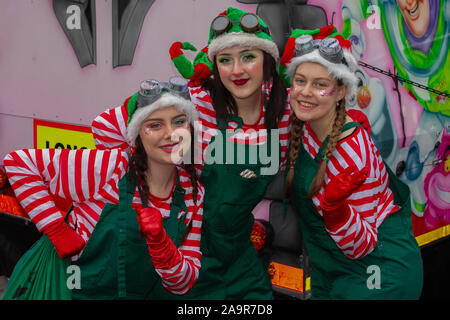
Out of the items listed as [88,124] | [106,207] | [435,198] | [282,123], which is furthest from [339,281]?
[88,124]

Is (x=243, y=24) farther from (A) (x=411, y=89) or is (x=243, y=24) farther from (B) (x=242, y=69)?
(A) (x=411, y=89)

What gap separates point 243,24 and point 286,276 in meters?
1.34

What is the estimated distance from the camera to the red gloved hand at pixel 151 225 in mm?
1771

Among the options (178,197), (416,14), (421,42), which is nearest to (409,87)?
(421,42)

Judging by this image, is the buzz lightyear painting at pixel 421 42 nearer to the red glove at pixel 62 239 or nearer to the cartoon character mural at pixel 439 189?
the cartoon character mural at pixel 439 189

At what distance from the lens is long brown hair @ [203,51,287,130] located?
7.61 feet

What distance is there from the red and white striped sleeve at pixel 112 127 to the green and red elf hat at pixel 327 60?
799 mm

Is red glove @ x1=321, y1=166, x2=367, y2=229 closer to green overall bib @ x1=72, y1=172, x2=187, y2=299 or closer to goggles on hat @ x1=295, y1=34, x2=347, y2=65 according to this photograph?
goggles on hat @ x1=295, y1=34, x2=347, y2=65

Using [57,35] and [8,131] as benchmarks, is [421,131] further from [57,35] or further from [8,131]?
[8,131]

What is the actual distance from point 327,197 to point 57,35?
2.35 metres

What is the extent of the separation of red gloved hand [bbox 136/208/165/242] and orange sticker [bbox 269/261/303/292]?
0.97m

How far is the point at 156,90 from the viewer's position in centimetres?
202

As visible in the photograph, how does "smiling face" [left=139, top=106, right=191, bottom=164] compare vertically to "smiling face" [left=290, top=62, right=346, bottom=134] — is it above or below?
below

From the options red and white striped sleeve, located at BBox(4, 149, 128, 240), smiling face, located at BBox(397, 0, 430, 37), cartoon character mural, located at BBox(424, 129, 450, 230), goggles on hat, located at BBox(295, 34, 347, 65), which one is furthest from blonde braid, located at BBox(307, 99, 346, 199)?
cartoon character mural, located at BBox(424, 129, 450, 230)
